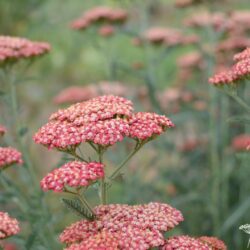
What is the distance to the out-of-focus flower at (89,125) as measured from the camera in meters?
3.08

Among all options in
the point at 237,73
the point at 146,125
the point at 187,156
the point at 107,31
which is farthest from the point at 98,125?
the point at 107,31

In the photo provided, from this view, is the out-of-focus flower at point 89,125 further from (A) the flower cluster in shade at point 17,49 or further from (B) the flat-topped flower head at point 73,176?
(A) the flower cluster in shade at point 17,49

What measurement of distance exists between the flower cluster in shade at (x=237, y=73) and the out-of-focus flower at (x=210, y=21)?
97.6 inches

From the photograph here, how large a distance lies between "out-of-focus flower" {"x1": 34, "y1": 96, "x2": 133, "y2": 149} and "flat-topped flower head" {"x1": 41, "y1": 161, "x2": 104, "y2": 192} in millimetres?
119

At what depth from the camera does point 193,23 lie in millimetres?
6594

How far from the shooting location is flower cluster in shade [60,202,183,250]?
2.89 m

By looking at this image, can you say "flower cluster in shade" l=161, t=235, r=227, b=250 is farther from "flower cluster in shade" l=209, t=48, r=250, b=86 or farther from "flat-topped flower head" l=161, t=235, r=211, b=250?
"flower cluster in shade" l=209, t=48, r=250, b=86

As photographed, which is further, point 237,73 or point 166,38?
point 166,38

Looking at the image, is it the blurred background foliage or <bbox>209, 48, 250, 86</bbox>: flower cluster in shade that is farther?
the blurred background foliage

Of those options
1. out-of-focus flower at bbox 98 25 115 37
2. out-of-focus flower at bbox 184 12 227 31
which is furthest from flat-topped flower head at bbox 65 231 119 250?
out-of-focus flower at bbox 98 25 115 37

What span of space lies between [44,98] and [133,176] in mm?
3690

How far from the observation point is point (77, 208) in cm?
312

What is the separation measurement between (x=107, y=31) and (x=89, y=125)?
3.95 m

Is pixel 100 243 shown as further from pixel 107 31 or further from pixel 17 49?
pixel 107 31
